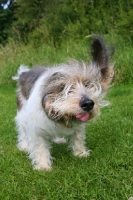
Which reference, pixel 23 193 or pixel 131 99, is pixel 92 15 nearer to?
pixel 131 99

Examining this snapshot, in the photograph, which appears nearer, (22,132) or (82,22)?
(22,132)

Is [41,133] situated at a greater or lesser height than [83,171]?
greater

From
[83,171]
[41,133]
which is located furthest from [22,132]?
[83,171]

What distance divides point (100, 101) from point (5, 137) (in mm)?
2427

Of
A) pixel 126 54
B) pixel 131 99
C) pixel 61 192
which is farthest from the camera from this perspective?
pixel 126 54

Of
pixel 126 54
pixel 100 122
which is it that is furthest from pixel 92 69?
pixel 126 54

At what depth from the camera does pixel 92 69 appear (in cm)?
377

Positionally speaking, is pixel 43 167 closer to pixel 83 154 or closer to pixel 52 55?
pixel 83 154

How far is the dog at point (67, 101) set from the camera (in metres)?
3.48

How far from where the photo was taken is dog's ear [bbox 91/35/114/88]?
3.90 metres

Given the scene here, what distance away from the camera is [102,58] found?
3.94 metres

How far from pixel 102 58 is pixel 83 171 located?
1.26 m

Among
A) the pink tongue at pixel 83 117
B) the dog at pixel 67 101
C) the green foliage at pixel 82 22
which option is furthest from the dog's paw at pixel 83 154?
the green foliage at pixel 82 22

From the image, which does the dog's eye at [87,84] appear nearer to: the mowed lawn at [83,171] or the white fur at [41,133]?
the white fur at [41,133]
